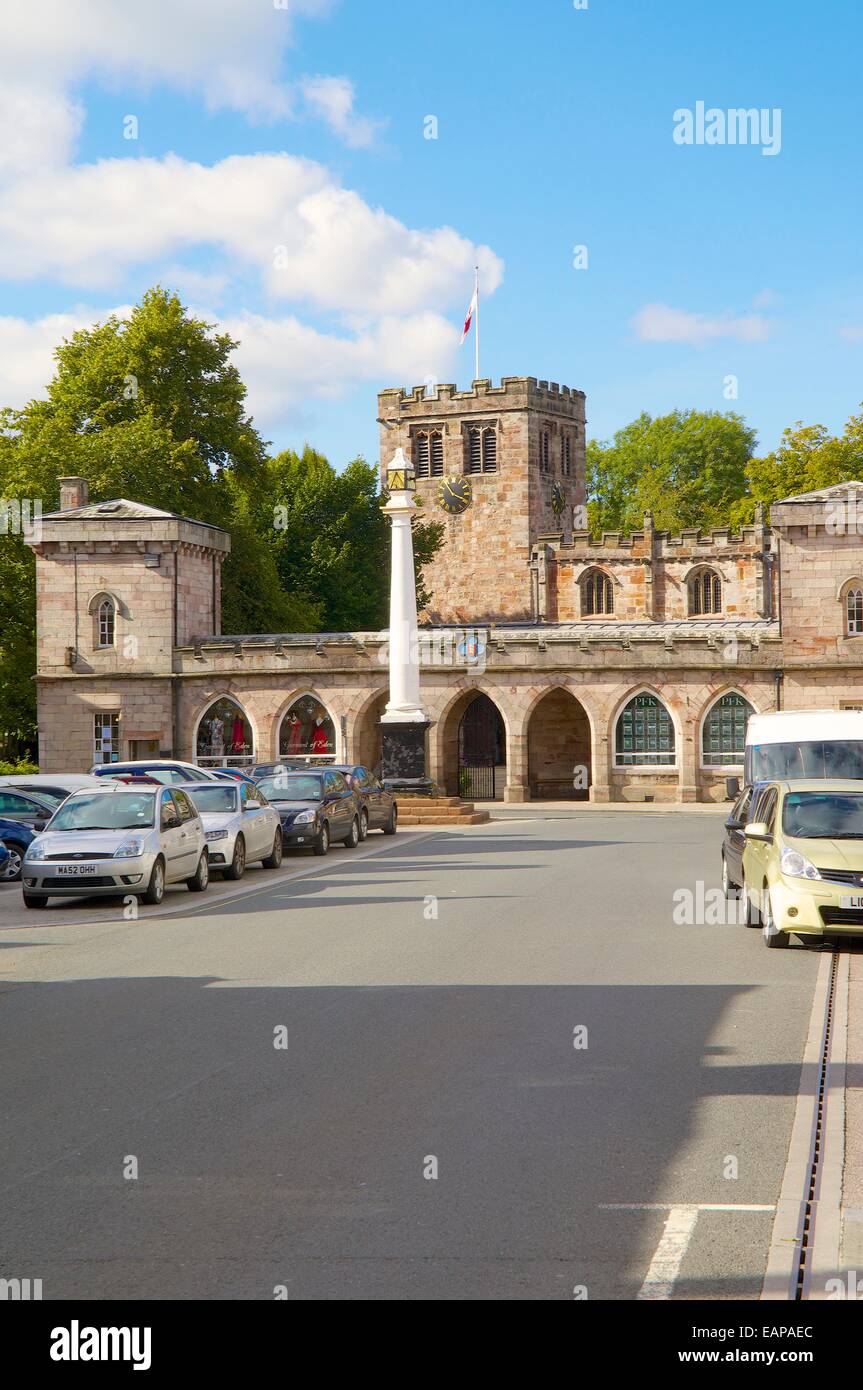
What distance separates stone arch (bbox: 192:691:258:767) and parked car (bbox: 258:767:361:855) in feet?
63.2

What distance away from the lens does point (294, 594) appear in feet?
208

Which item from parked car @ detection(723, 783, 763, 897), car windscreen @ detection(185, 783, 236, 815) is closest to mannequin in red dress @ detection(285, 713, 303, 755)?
car windscreen @ detection(185, 783, 236, 815)

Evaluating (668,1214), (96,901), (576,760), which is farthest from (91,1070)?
(576,760)

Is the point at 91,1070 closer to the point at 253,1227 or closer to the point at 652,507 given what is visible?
the point at 253,1227

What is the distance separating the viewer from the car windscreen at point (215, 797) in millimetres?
24562

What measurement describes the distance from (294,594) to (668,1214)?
188 ft

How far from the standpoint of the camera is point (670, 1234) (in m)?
6.47

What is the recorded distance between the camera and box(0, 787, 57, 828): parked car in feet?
88.4

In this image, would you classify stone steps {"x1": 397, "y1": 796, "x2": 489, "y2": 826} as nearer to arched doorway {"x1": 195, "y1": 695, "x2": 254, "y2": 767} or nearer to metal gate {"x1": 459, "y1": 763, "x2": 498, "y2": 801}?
metal gate {"x1": 459, "y1": 763, "x2": 498, "y2": 801}

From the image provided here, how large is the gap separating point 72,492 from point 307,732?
10.5 m

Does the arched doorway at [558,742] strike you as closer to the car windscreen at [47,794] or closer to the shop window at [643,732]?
the shop window at [643,732]

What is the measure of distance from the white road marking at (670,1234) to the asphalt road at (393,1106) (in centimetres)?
4

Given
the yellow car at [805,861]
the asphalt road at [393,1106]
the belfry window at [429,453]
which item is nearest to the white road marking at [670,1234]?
the asphalt road at [393,1106]

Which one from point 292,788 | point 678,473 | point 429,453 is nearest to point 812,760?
point 292,788
